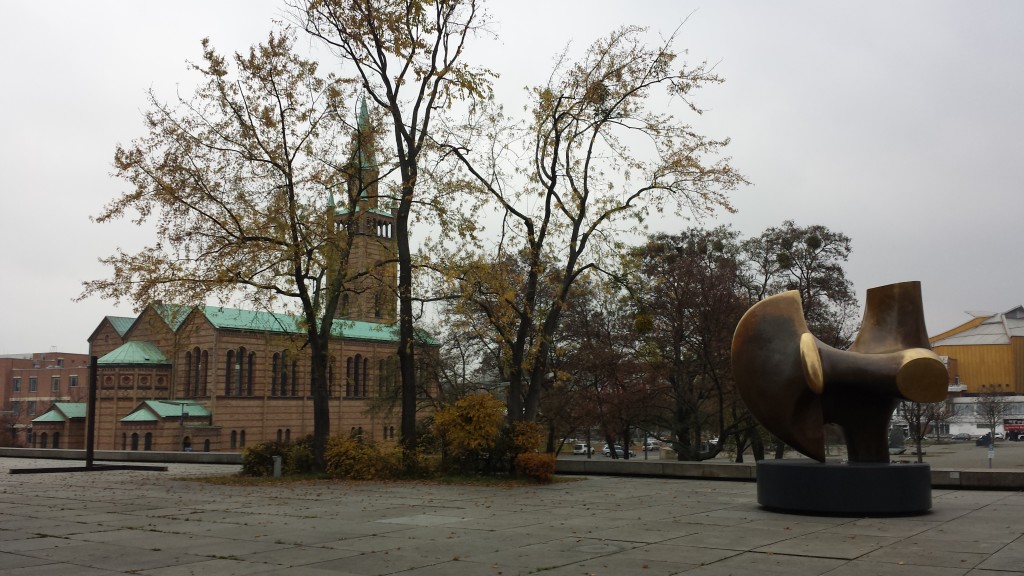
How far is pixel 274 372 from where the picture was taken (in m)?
79.3

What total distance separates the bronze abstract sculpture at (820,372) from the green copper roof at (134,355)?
70.0 metres

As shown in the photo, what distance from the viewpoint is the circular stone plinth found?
46.2 feet

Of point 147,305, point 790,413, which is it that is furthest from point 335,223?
point 790,413

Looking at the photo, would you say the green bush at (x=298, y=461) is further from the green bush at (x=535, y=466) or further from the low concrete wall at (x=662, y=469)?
the low concrete wall at (x=662, y=469)

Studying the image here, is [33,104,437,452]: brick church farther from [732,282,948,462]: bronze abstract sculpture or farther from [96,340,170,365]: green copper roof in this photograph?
[732,282,948,462]: bronze abstract sculpture

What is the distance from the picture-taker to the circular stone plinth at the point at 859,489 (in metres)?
14.1

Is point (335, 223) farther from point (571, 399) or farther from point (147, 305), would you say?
point (571, 399)

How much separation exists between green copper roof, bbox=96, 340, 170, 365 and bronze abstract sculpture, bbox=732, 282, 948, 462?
230 ft

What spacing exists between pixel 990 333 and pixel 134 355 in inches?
4334

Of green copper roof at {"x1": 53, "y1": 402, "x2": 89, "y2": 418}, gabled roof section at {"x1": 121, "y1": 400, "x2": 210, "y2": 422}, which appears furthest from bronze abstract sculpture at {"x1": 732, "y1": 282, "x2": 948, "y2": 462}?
green copper roof at {"x1": 53, "y1": 402, "x2": 89, "y2": 418}

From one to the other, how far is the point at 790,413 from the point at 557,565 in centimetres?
706

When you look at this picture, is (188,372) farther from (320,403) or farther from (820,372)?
(820,372)

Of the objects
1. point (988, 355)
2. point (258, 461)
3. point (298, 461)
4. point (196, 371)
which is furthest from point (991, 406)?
point (258, 461)

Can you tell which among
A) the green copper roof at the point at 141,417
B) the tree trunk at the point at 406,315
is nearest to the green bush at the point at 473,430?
the tree trunk at the point at 406,315
